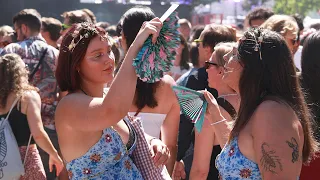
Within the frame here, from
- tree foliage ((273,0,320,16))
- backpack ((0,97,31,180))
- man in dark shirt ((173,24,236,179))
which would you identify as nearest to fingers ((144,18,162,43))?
man in dark shirt ((173,24,236,179))

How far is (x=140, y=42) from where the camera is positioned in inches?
104

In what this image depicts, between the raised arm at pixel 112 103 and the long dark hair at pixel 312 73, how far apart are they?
1.45 m

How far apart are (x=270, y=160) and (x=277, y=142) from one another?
89mm

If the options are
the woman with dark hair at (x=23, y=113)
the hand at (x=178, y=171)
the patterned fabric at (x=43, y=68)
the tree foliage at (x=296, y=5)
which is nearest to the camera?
the hand at (x=178, y=171)

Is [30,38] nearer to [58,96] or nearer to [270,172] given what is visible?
[58,96]

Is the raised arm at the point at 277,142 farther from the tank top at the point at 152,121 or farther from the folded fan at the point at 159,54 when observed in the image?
the tank top at the point at 152,121

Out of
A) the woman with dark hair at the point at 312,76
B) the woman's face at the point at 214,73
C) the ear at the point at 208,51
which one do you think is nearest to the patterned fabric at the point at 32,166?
the ear at the point at 208,51

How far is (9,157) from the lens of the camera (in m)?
4.84

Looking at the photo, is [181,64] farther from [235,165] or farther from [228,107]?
[235,165]

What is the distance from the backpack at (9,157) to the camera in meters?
4.80

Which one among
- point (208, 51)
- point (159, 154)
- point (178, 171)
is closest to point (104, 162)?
point (159, 154)

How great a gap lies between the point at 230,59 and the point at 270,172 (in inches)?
25.3

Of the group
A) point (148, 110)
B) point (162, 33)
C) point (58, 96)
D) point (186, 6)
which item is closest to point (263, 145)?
point (162, 33)

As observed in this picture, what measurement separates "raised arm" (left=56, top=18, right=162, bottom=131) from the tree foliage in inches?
1690
